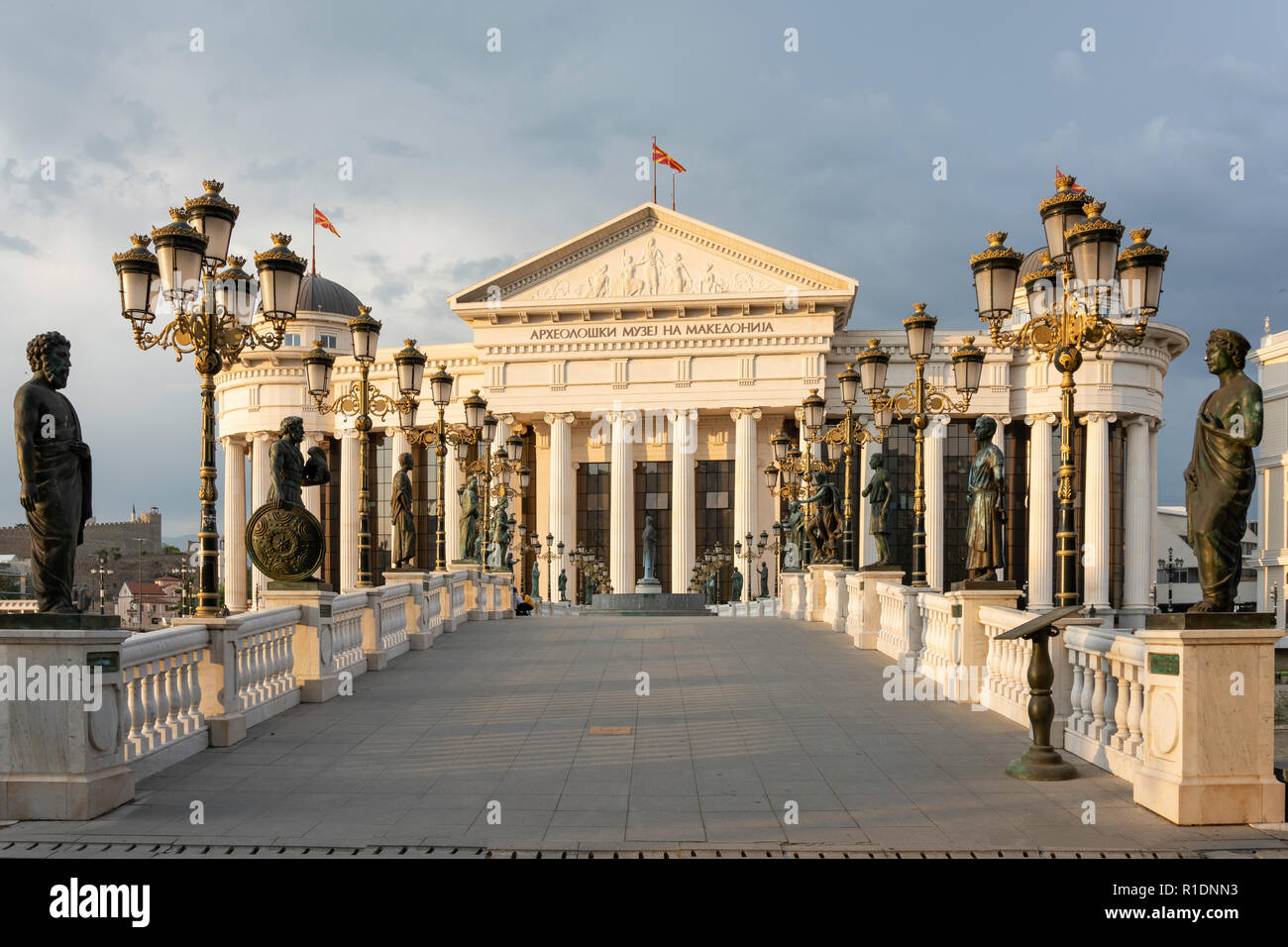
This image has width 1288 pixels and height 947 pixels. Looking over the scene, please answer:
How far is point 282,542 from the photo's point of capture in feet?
44.0

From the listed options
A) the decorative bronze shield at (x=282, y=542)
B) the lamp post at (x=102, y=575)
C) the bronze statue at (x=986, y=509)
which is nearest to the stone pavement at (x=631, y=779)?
the decorative bronze shield at (x=282, y=542)

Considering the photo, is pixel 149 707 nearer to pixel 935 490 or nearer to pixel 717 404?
pixel 717 404

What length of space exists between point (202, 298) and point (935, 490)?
52.3 m

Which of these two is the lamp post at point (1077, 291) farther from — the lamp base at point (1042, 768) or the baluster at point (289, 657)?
the baluster at point (289, 657)

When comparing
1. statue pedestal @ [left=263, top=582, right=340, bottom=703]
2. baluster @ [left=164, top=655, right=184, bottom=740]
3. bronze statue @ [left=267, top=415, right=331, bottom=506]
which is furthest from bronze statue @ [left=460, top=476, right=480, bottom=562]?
baluster @ [left=164, top=655, right=184, bottom=740]

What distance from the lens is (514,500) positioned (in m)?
62.1

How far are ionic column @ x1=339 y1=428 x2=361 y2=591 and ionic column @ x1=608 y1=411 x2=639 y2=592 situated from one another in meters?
16.5

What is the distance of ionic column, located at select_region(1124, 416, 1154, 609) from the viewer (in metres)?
60.8

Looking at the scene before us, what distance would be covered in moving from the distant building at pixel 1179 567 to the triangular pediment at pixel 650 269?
43134 mm

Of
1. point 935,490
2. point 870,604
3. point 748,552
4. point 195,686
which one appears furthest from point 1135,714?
point 935,490

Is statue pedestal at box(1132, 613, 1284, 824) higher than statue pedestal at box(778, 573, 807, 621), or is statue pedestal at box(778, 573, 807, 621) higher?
statue pedestal at box(1132, 613, 1284, 824)

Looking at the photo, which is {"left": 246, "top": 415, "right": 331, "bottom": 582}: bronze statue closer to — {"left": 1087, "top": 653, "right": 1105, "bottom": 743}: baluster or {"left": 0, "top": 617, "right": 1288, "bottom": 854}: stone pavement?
{"left": 0, "top": 617, "right": 1288, "bottom": 854}: stone pavement
